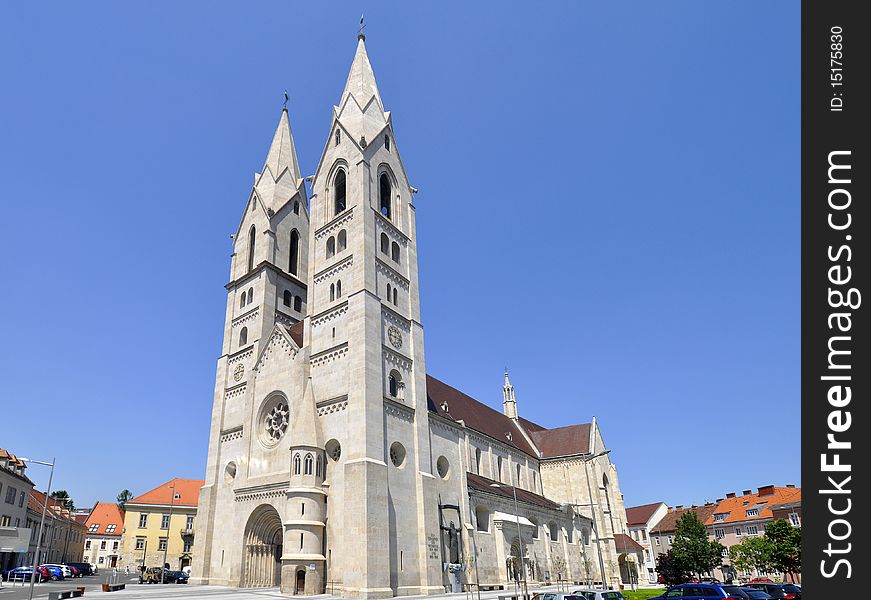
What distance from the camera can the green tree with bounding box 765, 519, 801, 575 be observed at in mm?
40719

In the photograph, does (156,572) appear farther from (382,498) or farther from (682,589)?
(682,589)

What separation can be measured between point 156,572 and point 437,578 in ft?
89.8

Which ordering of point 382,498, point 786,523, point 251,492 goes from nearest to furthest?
point 382,498, point 251,492, point 786,523

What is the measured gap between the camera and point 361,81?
44500mm

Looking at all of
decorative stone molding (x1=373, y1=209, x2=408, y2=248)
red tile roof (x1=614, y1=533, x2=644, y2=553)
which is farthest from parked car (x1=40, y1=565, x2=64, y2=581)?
red tile roof (x1=614, y1=533, x2=644, y2=553)

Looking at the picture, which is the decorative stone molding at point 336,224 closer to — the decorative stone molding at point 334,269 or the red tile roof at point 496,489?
the decorative stone molding at point 334,269

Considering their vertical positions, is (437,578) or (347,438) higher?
(347,438)

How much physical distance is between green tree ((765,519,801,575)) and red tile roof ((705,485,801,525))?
18517 mm

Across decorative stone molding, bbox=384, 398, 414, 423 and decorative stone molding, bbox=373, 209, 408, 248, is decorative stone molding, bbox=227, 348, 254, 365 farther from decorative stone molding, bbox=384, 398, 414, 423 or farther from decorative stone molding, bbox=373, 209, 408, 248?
decorative stone molding, bbox=373, 209, 408, 248

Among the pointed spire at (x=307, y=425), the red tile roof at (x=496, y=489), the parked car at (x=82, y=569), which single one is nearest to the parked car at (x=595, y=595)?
the pointed spire at (x=307, y=425)

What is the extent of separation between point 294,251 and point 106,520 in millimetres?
56274

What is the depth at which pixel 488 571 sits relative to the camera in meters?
34.9

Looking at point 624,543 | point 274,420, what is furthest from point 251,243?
point 624,543
